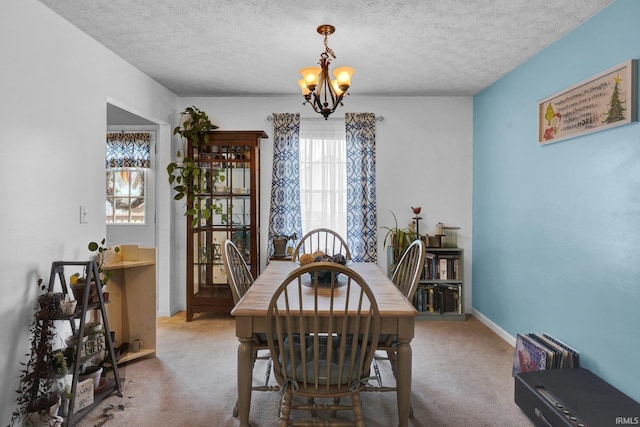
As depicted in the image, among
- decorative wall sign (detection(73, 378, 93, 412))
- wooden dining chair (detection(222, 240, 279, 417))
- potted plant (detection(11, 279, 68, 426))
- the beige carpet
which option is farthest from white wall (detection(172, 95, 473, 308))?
potted plant (detection(11, 279, 68, 426))

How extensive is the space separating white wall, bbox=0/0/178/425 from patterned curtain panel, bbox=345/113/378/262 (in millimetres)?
2521

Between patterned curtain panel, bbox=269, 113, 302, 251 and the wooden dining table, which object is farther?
patterned curtain panel, bbox=269, 113, 302, 251

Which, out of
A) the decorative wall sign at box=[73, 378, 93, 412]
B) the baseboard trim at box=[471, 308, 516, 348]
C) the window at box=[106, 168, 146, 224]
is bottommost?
the baseboard trim at box=[471, 308, 516, 348]

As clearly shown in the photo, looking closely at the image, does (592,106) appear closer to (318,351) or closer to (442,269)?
(442,269)

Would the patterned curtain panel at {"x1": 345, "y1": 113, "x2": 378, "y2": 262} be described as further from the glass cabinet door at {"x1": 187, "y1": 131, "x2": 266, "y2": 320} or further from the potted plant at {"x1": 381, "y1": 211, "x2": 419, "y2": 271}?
the glass cabinet door at {"x1": 187, "y1": 131, "x2": 266, "y2": 320}

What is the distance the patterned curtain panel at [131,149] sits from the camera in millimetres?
4527

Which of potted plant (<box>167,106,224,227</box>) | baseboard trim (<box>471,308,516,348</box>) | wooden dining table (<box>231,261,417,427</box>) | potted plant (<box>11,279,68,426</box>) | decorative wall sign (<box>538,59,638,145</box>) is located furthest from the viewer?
potted plant (<box>167,106,224,227</box>)

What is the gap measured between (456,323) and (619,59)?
2.85 m

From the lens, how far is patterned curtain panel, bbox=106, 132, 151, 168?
4.53 meters

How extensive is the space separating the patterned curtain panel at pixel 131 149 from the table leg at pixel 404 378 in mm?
3712

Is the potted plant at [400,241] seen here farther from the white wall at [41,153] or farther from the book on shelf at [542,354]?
the white wall at [41,153]

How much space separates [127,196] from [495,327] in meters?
4.36

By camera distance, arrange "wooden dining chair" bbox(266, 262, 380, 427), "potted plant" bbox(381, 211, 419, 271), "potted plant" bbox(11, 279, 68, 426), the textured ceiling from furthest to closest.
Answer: "potted plant" bbox(381, 211, 419, 271) < the textured ceiling < "potted plant" bbox(11, 279, 68, 426) < "wooden dining chair" bbox(266, 262, 380, 427)

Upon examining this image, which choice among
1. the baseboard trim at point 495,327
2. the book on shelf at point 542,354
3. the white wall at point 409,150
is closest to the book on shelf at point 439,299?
the baseboard trim at point 495,327
